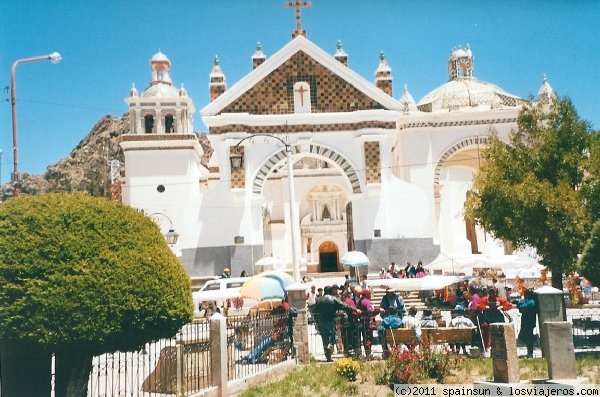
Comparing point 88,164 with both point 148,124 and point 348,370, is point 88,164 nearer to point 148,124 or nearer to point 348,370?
point 148,124

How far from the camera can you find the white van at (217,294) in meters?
20.6

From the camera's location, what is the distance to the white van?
20641 mm

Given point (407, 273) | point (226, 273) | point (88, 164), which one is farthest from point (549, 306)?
point (88, 164)

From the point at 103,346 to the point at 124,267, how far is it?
1198mm

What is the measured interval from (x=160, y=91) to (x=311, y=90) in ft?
45.5

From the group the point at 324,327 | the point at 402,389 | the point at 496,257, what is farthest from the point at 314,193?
the point at 402,389

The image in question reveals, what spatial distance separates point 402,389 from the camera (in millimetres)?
11062

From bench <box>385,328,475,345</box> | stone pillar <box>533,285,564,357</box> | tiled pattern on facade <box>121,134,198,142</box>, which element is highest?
tiled pattern on facade <box>121,134,198,142</box>

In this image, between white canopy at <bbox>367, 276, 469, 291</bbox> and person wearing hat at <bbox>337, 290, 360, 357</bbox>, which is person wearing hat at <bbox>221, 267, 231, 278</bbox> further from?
person wearing hat at <bbox>337, 290, 360, 357</bbox>

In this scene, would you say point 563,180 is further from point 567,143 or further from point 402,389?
point 402,389

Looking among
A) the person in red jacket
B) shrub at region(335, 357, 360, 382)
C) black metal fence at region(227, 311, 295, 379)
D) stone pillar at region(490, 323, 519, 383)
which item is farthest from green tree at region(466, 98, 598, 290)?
shrub at region(335, 357, 360, 382)

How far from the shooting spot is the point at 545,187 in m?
17.4

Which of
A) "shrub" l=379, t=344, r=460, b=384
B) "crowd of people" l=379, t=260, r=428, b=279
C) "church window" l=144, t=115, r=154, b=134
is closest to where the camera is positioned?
"shrub" l=379, t=344, r=460, b=384

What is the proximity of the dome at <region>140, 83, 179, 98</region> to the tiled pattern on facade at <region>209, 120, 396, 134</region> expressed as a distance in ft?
39.1
